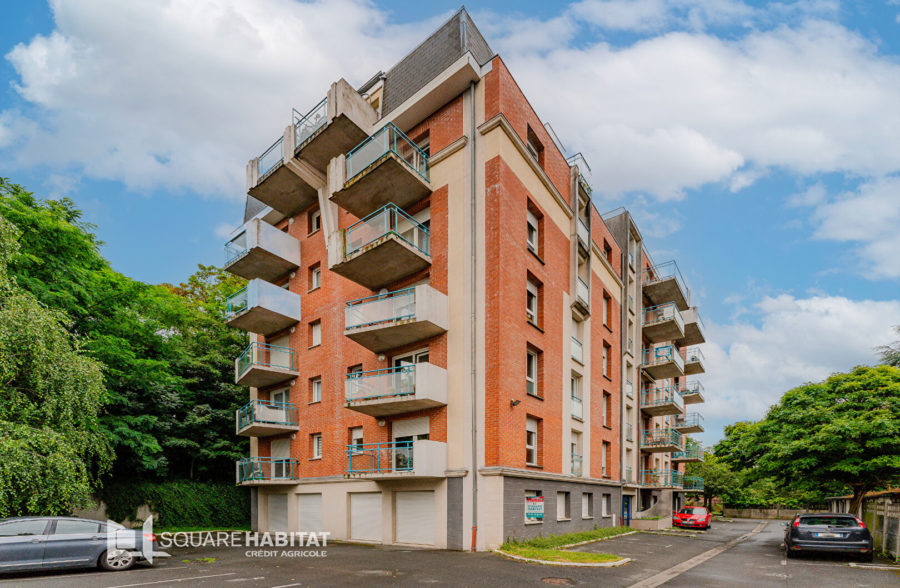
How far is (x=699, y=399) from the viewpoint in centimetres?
4178

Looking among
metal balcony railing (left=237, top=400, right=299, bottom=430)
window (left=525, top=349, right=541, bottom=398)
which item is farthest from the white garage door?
window (left=525, top=349, right=541, bottom=398)

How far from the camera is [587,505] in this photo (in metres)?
23.1

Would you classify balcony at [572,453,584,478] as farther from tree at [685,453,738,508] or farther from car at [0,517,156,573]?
tree at [685,453,738,508]

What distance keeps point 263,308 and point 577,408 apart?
14025 millimetres

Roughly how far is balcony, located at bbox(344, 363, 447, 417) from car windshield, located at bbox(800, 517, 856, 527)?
1097cm

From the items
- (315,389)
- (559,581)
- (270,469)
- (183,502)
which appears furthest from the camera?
(183,502)

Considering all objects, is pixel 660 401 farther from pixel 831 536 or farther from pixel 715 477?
pixel 715 477

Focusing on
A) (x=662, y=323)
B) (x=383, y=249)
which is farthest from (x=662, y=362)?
(x=383, y=249)

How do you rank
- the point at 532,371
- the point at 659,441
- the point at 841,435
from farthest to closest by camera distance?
the point at 659,441 → the point at 532,371 → the point at 841,435

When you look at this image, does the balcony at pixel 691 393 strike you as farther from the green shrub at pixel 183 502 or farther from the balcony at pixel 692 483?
the green shrub at pixel 183 502

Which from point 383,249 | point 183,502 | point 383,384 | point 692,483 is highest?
point 383,249

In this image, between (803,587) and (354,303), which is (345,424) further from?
(803,587)

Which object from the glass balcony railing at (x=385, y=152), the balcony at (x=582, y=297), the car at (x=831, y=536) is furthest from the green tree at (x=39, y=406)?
the car at (x=831, y=536)

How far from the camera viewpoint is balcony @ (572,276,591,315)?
2272 cm
